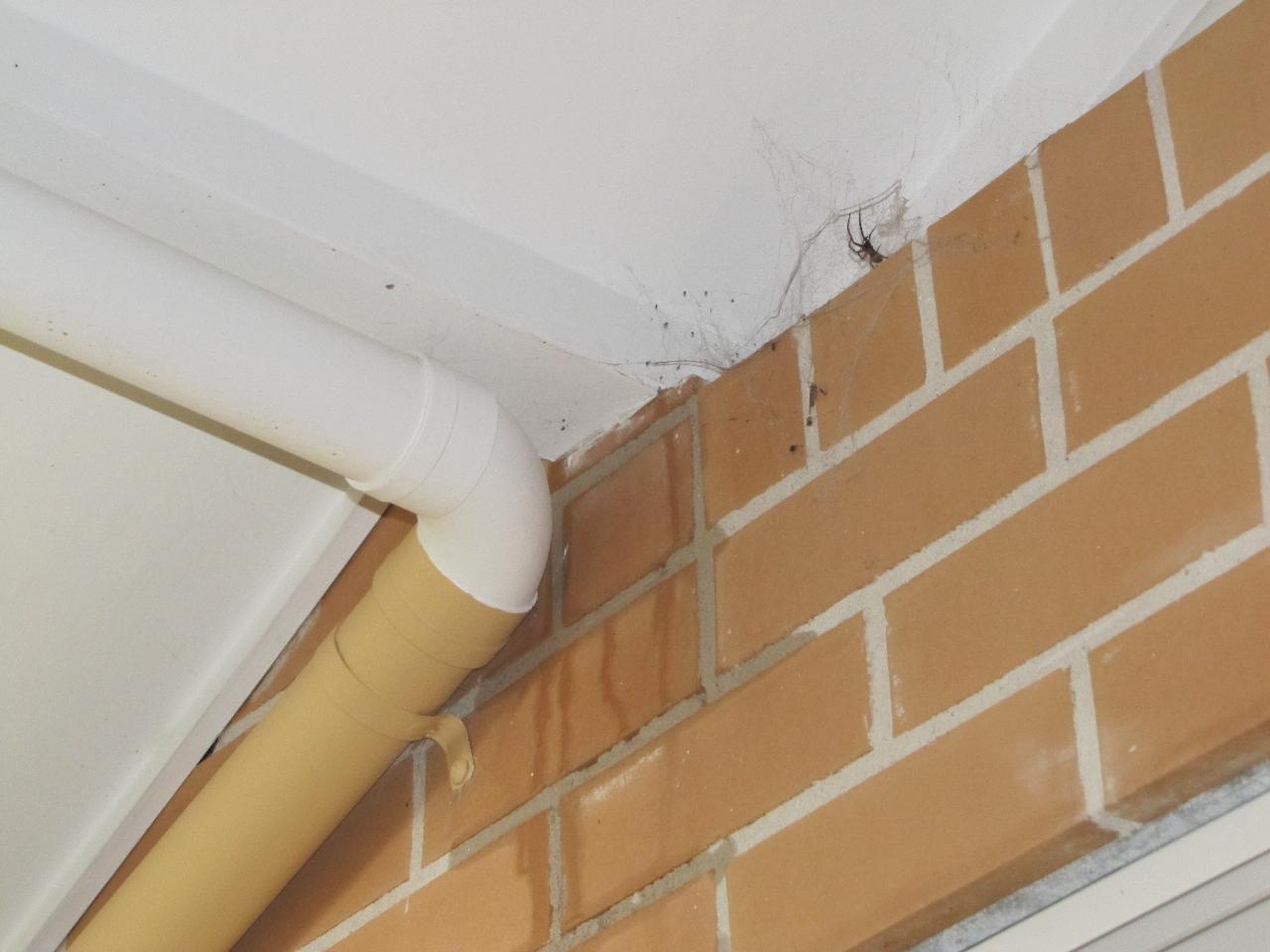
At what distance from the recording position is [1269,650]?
0.71m

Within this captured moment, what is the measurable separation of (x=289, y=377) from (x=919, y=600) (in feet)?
1.26

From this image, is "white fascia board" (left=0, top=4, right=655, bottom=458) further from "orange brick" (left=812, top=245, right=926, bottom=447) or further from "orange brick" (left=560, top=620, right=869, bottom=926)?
"orange brick" (left=560, top=620, right=869, bottom=926)

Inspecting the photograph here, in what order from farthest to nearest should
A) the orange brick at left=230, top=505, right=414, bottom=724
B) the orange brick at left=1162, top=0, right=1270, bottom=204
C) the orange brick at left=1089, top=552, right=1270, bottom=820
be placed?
1. the orange brick at left=230, top=505, right=414, bottom=724
2. the orange brick at left=1162, top=0, right=1270, bottom=204
3. the orange brick at left=1089, top=552, right=1270, bottom=820

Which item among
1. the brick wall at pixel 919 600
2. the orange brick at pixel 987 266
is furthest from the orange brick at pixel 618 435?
the orange brick at pixel 987 266

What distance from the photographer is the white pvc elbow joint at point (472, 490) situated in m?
1.03

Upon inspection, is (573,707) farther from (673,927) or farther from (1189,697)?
(1189,697)

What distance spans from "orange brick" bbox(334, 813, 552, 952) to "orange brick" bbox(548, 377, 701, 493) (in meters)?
0.27

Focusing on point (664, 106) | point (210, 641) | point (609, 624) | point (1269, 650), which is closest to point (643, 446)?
point (609, 624)

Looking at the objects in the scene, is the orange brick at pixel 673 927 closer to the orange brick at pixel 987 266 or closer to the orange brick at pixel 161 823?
the orange brick at pixel 987 266

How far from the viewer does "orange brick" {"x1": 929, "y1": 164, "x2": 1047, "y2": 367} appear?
94 centimetres

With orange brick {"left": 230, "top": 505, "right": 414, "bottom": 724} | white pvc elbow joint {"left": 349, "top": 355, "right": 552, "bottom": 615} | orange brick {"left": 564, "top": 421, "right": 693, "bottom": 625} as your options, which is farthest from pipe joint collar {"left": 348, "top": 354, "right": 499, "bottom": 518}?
orange brick {"left": 230, "top": 505, "right": 414, "bottom": 724}

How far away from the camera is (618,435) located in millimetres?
1209

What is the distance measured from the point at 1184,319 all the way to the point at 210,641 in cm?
83

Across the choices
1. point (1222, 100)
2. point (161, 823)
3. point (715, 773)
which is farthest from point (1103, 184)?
point (161, 823)
